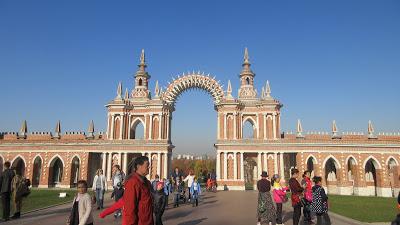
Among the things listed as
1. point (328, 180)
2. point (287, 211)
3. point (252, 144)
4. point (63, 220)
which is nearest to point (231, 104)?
point (252, 144)

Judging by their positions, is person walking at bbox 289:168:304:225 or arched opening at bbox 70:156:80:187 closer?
person walking at bbox 289:168:304:225

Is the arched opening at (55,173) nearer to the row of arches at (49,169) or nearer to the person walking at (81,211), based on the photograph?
the row of arches at (49,169)

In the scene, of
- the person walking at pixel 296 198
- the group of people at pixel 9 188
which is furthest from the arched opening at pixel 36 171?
the person walking at pixel 296 198

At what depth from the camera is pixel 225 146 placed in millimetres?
41469

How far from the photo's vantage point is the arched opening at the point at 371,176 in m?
40.7

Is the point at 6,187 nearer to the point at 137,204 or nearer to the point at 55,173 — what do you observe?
the point at 137,204

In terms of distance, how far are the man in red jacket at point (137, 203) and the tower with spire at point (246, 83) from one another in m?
40.3

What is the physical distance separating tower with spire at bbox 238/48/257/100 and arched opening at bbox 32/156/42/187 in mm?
29790

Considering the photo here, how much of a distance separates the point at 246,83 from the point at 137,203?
42.4 m

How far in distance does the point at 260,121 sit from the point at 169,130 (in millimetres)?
12639

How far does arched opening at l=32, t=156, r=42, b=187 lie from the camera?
147ft

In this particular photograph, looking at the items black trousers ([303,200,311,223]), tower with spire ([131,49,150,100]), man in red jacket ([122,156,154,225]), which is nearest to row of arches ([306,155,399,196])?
tower with spire ([131,49,150,100])

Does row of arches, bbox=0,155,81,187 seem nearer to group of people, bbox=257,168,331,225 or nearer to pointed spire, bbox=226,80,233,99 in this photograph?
pointed spire, bbox=226,80,233,99

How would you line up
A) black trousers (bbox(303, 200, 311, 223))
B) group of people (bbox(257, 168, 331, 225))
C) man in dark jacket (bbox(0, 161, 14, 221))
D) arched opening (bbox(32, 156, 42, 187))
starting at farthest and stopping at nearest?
arched opening (bbox(32, 156, 42, 187)) → man in dark jacket (bbox(0, 161, 14, 221)) → black trousers (bbox(303, 200, 311, 223)) → group of people (bbox(257, 168, 331, 225))
